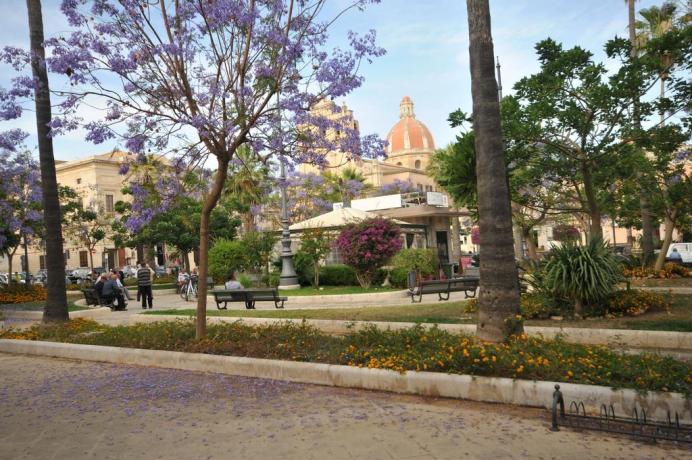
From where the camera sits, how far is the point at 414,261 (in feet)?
68.2

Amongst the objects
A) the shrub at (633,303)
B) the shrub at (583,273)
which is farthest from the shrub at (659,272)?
the shrub at (583,273)

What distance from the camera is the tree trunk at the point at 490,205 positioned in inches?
300

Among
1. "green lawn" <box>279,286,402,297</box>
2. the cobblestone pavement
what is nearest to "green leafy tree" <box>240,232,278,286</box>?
"green lawn" <box>279,286,402,297</box>

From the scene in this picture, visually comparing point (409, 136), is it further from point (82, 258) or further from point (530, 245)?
point (530, 245)

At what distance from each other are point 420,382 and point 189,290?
18.7 meters

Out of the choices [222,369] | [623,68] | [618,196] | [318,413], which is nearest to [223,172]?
[222,369]

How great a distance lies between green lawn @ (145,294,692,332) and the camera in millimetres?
9398

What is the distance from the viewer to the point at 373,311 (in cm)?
1371

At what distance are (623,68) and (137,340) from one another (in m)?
11.8

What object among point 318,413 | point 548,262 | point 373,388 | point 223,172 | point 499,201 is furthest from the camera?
point 548,262

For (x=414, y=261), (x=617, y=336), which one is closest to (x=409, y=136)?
(x=414, y=261)

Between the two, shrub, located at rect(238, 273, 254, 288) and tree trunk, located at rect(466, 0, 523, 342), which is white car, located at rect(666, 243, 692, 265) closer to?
shrub, located at rect(238, 273, 254, 288)

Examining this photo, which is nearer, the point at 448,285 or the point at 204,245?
the point at 204,245

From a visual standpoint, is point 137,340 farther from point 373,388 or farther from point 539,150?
point 539,150
